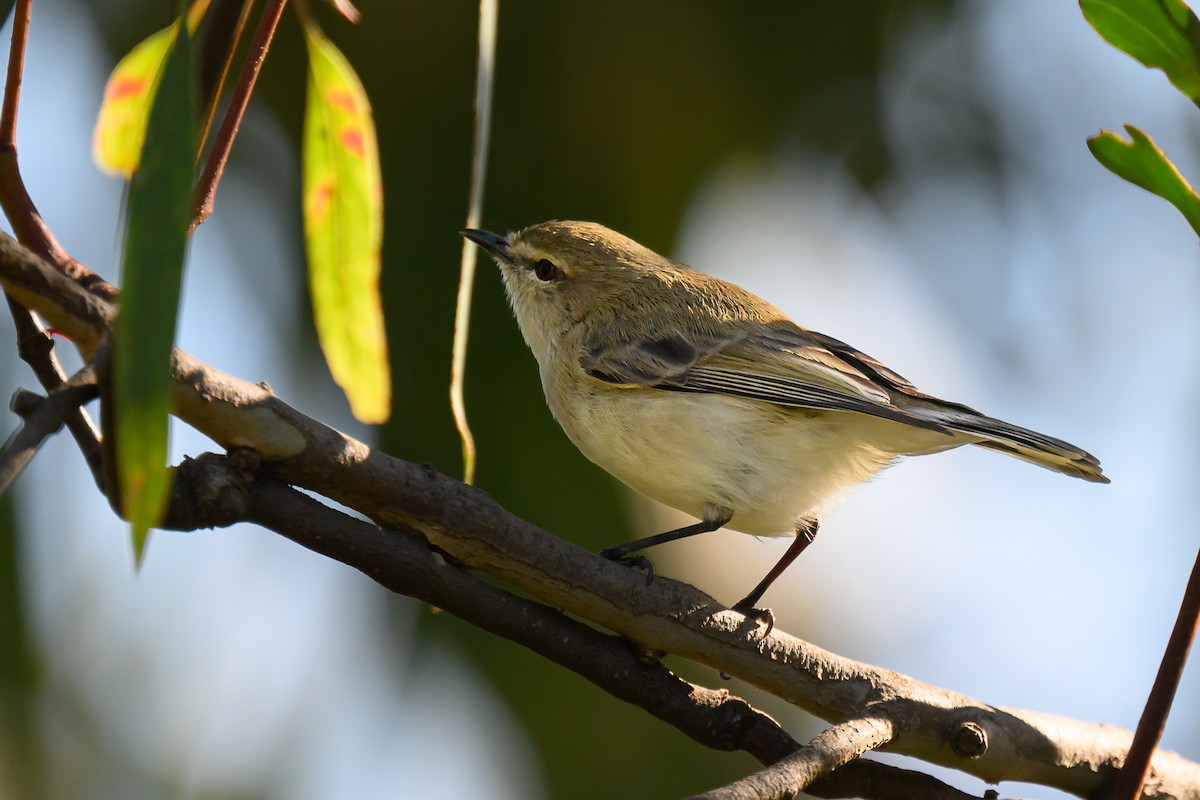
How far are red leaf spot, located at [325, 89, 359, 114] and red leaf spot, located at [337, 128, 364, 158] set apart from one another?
0.03m

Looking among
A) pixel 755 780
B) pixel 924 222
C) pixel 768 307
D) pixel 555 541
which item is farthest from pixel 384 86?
pixel 755 780

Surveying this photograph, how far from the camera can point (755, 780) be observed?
1.39 metres

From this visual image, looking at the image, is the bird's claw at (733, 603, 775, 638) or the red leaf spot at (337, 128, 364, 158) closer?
the red leaf spot at (337, 128, 364, 158)

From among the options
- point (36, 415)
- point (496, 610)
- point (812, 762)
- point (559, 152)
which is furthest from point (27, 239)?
point (559, 152)

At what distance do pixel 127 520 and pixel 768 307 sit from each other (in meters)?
2.59

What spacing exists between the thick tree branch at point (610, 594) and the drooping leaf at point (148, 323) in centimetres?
13

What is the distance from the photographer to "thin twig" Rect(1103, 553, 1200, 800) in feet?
4.83

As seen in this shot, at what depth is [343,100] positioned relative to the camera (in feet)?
6.37

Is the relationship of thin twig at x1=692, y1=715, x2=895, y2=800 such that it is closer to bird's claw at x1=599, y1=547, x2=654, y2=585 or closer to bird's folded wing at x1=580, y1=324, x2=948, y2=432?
bird's claw at x1=599, y1=547, x2=654, y2=585

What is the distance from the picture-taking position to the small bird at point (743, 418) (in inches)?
109

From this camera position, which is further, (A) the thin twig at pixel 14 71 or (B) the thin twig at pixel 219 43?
(B) the thin twig at pixel 219 43

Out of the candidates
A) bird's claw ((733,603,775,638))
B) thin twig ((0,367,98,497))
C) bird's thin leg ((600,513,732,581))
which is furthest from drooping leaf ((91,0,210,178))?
bird's claw ((733,603,775,638))

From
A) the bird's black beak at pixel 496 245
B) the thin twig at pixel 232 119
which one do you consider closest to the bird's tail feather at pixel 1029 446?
the bird's black beak at pixel 496 245

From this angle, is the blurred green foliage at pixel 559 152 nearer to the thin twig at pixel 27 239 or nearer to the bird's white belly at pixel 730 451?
the bird's white belly at pixel 730 451
